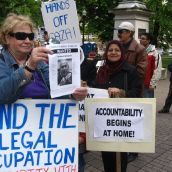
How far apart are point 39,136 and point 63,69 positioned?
62cm

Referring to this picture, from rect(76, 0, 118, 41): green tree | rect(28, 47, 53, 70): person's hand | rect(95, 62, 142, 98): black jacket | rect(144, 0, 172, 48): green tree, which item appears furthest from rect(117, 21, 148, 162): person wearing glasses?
rect(76, 0, 118, 41): green tree

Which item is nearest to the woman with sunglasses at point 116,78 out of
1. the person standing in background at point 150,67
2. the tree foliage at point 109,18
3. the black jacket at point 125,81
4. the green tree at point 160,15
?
the black jacket at point 125,81

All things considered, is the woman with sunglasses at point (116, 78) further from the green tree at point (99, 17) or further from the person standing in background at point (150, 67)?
the green tree at point (99, 17)

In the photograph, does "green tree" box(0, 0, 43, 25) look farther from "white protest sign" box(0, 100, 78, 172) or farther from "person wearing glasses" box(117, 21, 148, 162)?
"white protest sign" box(0, 100, 78, 172)

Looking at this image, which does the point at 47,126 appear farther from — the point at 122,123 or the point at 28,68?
the point at 122,123

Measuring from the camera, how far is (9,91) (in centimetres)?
246

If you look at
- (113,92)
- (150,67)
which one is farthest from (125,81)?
(150,67)

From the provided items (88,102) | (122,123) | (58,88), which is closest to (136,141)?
(122,123)

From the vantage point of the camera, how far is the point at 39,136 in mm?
2820

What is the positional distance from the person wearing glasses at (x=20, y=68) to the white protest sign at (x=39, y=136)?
11 cm

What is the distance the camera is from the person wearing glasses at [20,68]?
2432 millimetres

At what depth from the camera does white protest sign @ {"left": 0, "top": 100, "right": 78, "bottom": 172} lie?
9.11 feet

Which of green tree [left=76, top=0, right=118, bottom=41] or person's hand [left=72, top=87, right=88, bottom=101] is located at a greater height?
green tree [left=76, top=0, right=118, bottom=41]

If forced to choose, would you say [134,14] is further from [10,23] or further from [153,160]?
[10,23]
